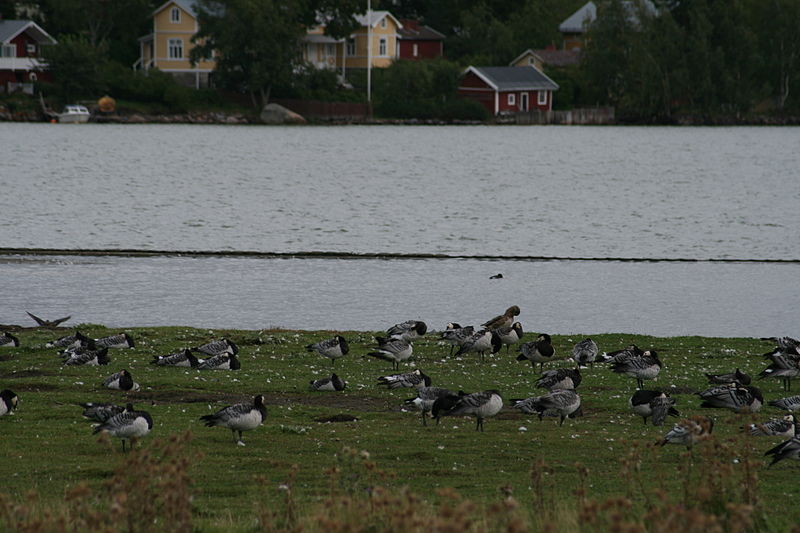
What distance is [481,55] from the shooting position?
168375 mm

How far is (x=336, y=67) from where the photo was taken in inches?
6614

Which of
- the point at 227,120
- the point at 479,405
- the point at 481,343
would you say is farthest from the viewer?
the point at 227,120

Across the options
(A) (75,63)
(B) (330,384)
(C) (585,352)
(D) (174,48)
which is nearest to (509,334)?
(C) (585,352)

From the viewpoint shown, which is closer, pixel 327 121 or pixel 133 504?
pixel 133 504

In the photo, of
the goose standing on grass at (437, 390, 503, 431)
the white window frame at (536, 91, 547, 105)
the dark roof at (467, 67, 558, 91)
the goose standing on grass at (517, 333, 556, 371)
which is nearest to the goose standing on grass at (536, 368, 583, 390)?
the goose standing on grass at (437, 390, 503, 431)

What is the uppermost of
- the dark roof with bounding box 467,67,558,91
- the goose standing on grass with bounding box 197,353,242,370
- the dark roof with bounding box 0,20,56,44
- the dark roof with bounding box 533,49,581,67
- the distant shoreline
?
the dark roof with bounding box 0,20,56,44

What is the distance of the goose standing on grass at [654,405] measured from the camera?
18062mm

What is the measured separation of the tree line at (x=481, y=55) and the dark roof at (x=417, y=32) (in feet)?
10.8

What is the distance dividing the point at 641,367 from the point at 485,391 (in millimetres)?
3895

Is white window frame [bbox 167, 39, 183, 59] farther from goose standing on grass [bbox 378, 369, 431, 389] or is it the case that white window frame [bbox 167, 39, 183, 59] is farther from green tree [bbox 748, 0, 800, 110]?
goose standing on grass [bbox 378, 369, 431, 389]

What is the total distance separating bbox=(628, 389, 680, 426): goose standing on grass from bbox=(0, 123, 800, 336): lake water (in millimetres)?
12902

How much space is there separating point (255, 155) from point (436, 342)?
9406 cm

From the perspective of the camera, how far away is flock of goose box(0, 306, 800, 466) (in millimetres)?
16250

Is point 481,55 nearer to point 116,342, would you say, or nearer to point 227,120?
point 227,120
